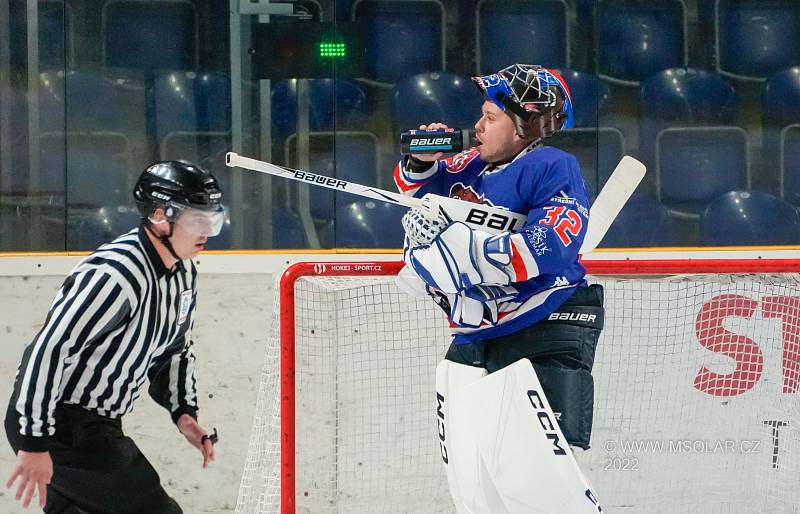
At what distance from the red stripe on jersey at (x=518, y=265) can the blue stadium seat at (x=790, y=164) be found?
175 cm

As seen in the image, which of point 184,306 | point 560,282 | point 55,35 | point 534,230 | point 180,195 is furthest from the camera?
point 55,35

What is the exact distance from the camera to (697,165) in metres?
3.53

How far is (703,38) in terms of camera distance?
3.60 meters

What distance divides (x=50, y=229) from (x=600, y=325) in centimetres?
191

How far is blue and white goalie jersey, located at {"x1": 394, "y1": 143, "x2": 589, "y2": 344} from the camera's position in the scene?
2.08m

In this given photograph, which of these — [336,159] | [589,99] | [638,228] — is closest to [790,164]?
[638,228]

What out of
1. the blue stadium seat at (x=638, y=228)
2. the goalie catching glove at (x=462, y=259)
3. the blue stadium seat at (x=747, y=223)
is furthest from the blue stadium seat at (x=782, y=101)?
the goalie catching glove at (x=462, y=259)

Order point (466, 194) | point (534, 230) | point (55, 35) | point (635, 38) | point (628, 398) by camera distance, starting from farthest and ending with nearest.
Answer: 1. point (635, 38)
2. point (55, 35)
3. point (628, 398)
4. point (466, 194)
5. point (534, 230)

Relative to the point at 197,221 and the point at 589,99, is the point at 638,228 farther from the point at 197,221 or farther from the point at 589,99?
the point at 197,221

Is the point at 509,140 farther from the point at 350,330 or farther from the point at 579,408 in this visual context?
the point at 350,330

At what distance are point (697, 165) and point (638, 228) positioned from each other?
0.29 metres

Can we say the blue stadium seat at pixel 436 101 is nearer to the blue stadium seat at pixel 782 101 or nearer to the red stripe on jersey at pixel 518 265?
the blue stadium seat at pixel 782 101

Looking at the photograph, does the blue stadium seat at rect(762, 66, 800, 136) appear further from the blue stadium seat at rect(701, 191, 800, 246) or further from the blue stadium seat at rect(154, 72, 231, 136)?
the blue stadium seat at rect(154, 72, 231, 136)

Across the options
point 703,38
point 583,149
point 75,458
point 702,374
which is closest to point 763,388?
point 702,374
